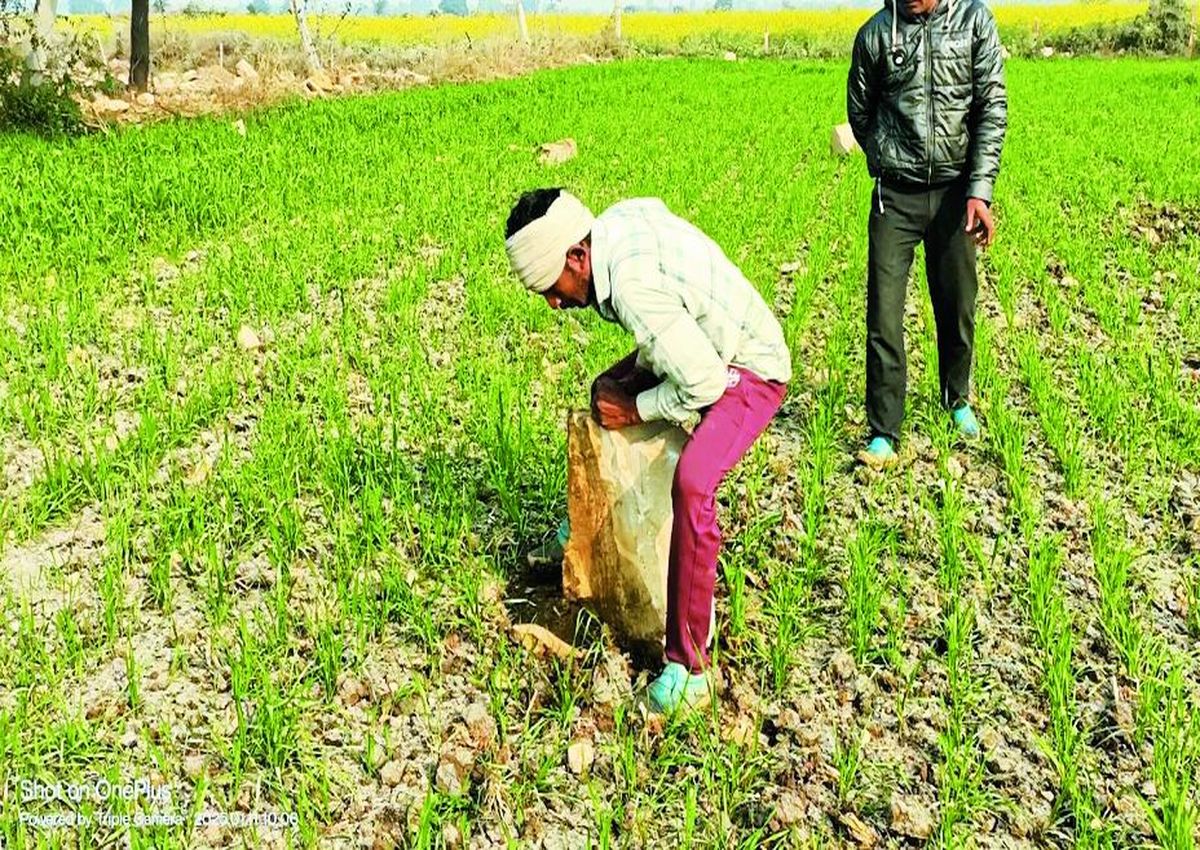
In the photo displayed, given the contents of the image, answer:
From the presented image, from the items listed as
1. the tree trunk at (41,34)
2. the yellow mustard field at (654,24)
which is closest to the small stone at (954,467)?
the tree trunk at (41,34)

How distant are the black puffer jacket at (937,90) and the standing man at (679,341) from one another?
1581 millimetres

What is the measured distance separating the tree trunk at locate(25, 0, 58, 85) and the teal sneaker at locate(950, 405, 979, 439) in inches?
469

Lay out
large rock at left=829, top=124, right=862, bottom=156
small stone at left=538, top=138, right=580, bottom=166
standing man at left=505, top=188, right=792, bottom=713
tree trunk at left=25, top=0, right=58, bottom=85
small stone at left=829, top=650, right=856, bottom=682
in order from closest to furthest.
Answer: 1. standing man at left=505, top=188, right=792, bottom=713
2. small stone at left=829, top=650, right=856, bottom=682
3. small stone at left=538, top=138, right=580, bottom=166
4. large rock at left=829, top=124, right=862, bottom=156
5. tree trunk at left=25, top=0, right=58, bottom=85

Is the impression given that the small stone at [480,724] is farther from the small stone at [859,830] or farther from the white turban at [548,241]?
the white turban at [548,241]

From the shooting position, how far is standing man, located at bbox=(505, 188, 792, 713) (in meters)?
2.28

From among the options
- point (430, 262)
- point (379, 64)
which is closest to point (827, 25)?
point (379, 64)

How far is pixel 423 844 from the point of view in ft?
6.73

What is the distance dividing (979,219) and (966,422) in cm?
85

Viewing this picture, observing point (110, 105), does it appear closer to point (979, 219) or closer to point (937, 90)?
point (937, 90)

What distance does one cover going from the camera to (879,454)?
3.87 m

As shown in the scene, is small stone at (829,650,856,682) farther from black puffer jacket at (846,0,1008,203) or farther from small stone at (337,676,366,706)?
black puffer jacket at (846,0,1008,203)

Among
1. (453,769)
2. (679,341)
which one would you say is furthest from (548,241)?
(453,769)

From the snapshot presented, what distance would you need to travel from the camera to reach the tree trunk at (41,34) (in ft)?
39.3

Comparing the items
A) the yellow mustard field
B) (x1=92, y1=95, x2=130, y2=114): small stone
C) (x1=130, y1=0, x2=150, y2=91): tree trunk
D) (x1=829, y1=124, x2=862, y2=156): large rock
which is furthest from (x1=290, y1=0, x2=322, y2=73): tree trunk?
→ the yellow mustard field
